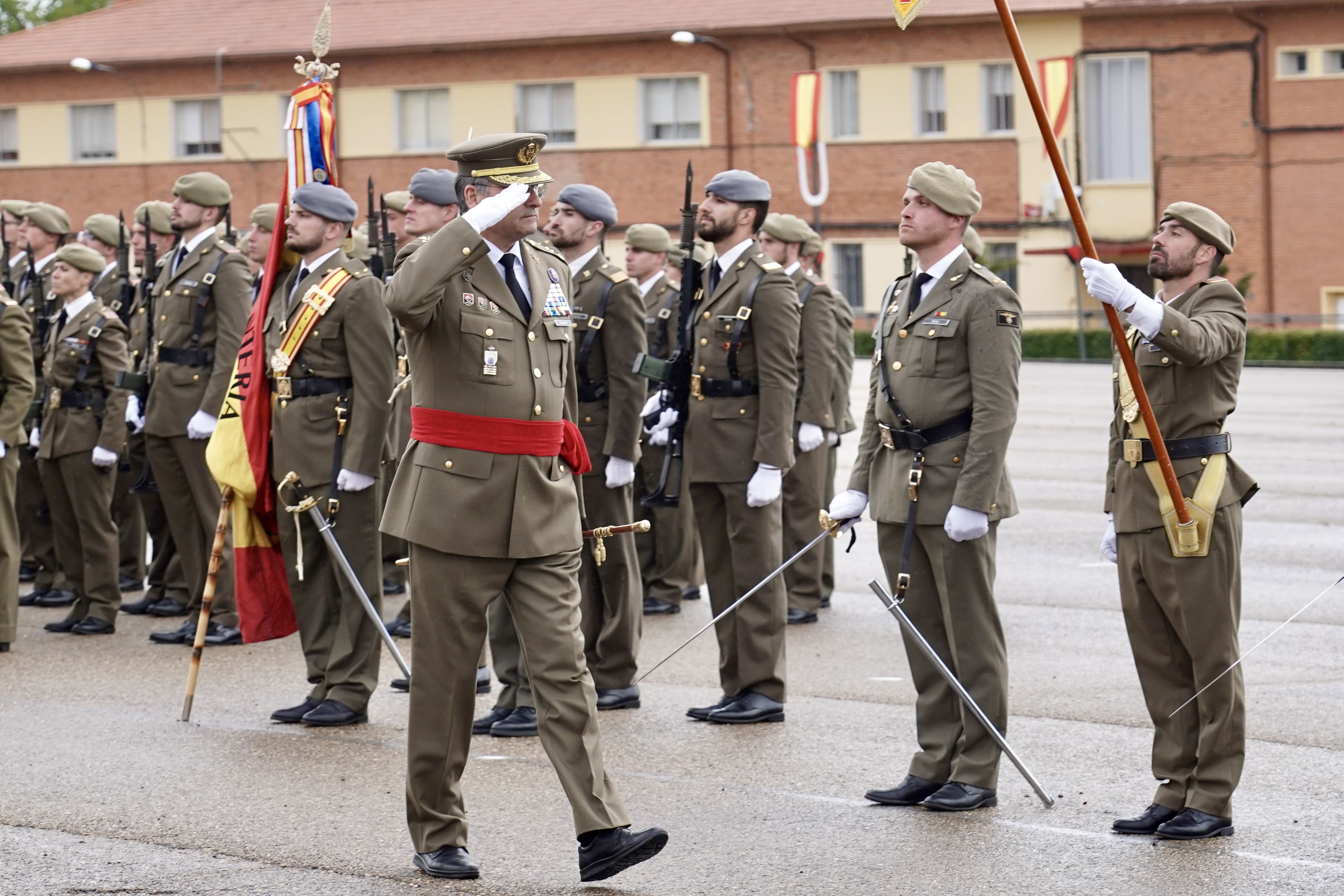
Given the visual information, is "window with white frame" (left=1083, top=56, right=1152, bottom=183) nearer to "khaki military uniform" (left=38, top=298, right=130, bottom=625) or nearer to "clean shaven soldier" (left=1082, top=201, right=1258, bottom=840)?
"khaki military uniform" (left=38, top=298, right=130, bottom=625)

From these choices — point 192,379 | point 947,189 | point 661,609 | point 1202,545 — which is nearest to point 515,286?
point 947,189

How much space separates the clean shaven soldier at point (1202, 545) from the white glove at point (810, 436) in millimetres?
3485

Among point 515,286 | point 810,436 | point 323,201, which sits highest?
point 323,201

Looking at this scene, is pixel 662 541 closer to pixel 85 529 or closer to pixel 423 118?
pixel 85 529

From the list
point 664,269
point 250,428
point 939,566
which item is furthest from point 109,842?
point 664,269

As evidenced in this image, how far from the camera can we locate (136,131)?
44.5 meters

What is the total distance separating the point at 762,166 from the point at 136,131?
15.9 m

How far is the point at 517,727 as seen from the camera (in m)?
7.51

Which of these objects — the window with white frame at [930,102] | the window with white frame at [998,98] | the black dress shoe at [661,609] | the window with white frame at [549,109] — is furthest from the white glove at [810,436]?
the window with white frame at [549,109]

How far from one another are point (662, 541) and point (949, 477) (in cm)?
462

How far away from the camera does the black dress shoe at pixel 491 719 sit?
24.8 feet

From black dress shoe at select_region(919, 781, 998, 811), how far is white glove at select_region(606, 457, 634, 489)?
7.66ft

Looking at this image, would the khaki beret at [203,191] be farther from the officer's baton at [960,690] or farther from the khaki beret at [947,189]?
the officer's baton at [960,690]

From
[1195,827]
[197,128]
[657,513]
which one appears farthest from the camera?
[197,128]
